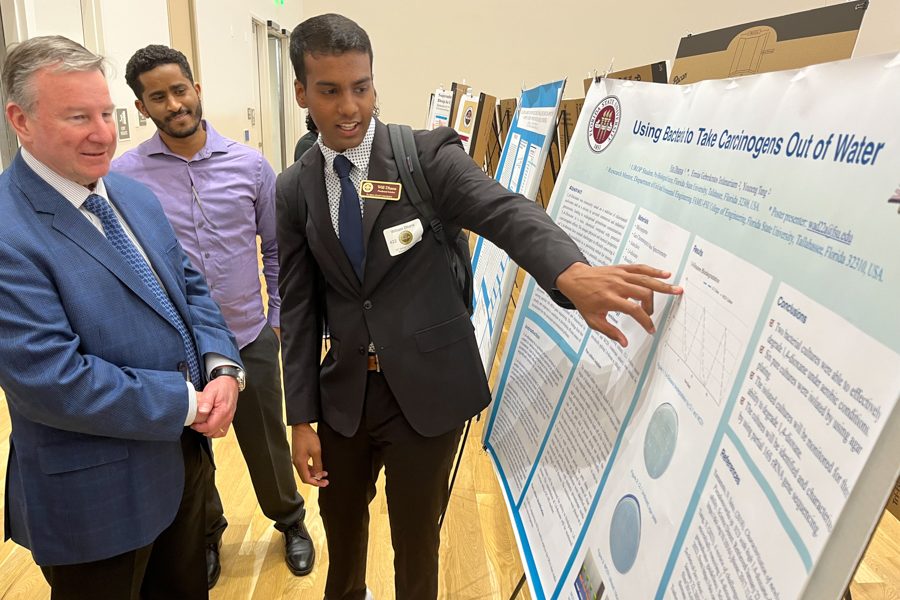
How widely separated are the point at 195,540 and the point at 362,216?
3.00 ft

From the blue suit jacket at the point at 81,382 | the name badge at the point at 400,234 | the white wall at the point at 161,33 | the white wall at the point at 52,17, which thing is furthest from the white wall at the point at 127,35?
the name badge at the point at 400,234

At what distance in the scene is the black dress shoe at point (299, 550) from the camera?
6.54 ft

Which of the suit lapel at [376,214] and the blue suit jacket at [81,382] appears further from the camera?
the suit lapel at [376,214]

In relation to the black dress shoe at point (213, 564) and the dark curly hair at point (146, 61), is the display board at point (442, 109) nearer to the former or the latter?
the dark curly hair at point (146, 61)

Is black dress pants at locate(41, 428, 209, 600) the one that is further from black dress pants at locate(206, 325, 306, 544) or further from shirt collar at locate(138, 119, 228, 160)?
shirt collar at locate(138, 119, 228, 160)

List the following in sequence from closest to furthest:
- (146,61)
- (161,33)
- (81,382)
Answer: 1. (81,382)
2. (146,61)
3. (161,33)

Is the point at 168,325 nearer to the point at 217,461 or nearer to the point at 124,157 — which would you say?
the point at 124,157

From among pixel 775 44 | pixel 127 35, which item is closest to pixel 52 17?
pixel 127 35

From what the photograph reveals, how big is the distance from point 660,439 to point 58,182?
112 centimetres

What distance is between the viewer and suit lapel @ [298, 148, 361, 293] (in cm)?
119

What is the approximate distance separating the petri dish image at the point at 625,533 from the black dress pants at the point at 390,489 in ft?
1.85

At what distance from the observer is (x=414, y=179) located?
46.0 inches

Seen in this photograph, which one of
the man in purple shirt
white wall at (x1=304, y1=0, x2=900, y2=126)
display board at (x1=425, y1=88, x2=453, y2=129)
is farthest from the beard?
white wall at (x1=304, y1=0, x2=900, y2=126)

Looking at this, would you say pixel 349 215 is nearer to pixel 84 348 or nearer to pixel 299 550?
pixel 84 348
